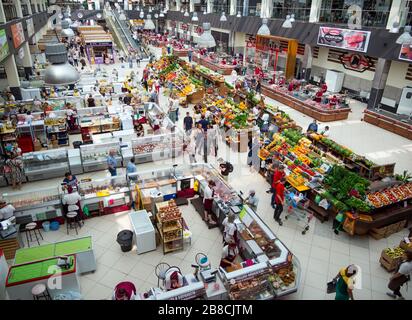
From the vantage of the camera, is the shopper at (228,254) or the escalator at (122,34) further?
the escalator at (122,34)

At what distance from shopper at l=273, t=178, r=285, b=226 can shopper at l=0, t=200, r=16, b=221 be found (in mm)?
7225

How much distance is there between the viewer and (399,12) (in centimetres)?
1594

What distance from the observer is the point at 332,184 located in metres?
9.77

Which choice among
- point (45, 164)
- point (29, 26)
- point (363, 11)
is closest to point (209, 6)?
point (29, 26)

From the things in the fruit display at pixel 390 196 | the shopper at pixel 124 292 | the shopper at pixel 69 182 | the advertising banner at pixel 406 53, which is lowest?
the fruit display at pixel 390 196

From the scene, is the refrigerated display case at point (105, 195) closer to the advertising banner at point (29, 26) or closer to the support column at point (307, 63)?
the advertising banner at point (29, 26)

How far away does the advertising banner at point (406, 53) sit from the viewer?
1534 cm

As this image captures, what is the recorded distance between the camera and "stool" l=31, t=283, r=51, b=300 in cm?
625

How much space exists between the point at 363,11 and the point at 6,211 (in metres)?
19.7

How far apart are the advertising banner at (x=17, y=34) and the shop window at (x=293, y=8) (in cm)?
1806

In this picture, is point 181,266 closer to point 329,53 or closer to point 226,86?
point 226,86

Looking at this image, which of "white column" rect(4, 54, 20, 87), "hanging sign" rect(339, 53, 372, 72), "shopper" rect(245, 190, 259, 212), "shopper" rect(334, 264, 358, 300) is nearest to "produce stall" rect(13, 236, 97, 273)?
"shopper" rect(245, 190, 259, 212)

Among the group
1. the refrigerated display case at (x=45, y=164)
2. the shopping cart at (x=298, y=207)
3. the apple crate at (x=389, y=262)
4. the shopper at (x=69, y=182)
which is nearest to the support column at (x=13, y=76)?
the refrigerated display case at (x=45, y=164)
